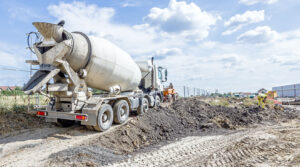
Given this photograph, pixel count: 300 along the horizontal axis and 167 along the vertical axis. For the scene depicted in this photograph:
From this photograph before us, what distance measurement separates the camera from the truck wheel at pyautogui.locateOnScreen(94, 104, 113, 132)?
23.3 ft

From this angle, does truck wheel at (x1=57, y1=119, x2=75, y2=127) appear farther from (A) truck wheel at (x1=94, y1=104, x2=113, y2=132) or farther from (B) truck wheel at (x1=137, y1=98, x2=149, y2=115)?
(B) truck wheel at (x1=137, y1=98, x2=149, y2=115)

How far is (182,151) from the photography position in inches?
217

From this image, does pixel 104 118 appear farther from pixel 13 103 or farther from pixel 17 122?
pixel 13 103

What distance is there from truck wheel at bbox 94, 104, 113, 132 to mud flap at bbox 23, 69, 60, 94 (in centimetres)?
201

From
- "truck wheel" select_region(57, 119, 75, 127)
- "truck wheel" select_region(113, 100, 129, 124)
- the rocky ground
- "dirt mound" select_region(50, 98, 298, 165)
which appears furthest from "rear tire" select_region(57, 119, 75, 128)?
"dirt mound" select_region(50, 98, 298, 165)

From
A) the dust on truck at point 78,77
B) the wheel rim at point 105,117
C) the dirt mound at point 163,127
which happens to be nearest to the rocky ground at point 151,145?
the dirt mound at point 163,127

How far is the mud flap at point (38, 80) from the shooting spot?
6.21 meters

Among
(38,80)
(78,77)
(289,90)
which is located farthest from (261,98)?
(289,90)

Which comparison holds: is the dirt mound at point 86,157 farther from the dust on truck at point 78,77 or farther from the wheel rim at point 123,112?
the wheel rim at point 123,112

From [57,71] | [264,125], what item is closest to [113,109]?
[57,71]

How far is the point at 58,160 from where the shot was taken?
452 centimetres

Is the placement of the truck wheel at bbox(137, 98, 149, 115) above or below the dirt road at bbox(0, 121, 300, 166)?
above

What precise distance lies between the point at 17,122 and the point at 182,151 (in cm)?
680

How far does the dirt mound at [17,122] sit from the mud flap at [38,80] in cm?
219
